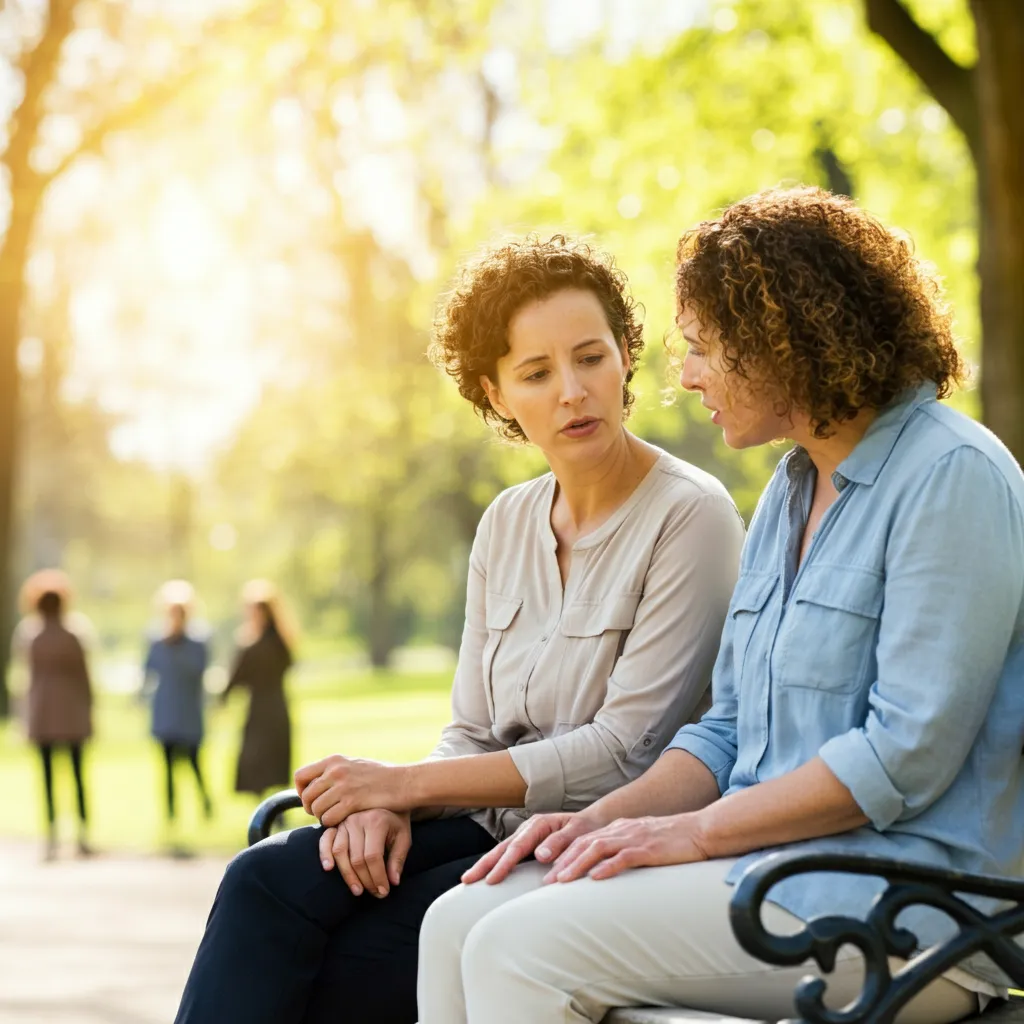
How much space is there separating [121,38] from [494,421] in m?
19.1

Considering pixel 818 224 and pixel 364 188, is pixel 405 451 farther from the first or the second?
pixel 818 224

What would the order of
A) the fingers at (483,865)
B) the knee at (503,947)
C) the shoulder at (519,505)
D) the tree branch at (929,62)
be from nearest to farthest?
the knee at (503,947)
the fingers at (483,865)
the shoulder at (519,505)
the tree branch at (929,62)

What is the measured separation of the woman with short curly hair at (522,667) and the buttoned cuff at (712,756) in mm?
176

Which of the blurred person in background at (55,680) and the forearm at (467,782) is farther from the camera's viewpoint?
the blurred person in background at (55,680)

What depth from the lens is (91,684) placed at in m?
13.8

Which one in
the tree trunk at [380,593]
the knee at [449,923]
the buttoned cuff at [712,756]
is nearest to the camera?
the knee at [449,923]

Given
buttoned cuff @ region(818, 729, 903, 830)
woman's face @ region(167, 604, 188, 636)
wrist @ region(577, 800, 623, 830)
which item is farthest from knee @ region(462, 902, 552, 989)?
woman's face @ region(167, 604, 188, 636)

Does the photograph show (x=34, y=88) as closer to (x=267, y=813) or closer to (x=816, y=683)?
(x=267, y=813)

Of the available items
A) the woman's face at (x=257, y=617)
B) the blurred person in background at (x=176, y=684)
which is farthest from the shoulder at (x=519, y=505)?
the blurred person in background at (x=176, y=684)

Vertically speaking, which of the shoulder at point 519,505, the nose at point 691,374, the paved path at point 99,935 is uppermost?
the nose at point 691,374

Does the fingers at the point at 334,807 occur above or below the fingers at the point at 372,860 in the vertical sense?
above

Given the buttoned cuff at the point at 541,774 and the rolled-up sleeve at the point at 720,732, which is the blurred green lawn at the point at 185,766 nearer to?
the buttoned cuff at the point at 541,774

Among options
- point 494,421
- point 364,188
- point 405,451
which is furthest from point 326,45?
point 405,451

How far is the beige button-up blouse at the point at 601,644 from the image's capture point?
3.13 meters
